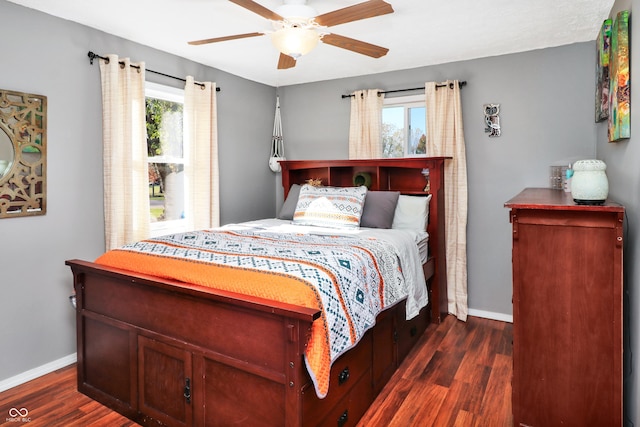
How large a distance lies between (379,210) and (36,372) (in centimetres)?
277

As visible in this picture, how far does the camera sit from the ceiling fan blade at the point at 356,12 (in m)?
1.97

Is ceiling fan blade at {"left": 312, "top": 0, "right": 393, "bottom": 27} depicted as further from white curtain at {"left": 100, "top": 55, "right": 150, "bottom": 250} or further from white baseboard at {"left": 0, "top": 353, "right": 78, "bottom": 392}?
white baseboard at {"left": 0, "top": 353, "right": 78, "bottom": 392}

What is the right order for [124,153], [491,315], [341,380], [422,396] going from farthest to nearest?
[491,315] → [124,153] → [422,396] → [341,380]

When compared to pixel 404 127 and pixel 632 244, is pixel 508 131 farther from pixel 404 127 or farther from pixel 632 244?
pixel 632 244

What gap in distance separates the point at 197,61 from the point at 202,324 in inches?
110

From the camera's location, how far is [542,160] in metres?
3.48

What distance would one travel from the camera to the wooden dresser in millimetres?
1755

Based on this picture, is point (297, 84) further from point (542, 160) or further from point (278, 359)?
point (278, 359)

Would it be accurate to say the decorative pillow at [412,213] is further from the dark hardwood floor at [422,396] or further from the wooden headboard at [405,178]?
the dark hardwood floor at [422,396]

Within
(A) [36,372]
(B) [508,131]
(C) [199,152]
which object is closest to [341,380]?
(A) [36,372]

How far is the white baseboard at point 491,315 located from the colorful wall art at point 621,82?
2.01m

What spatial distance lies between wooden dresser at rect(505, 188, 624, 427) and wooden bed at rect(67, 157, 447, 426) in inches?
31.8

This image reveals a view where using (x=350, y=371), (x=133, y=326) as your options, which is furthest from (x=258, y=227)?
(x=350, y=371)

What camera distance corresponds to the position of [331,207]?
11.4 ft
